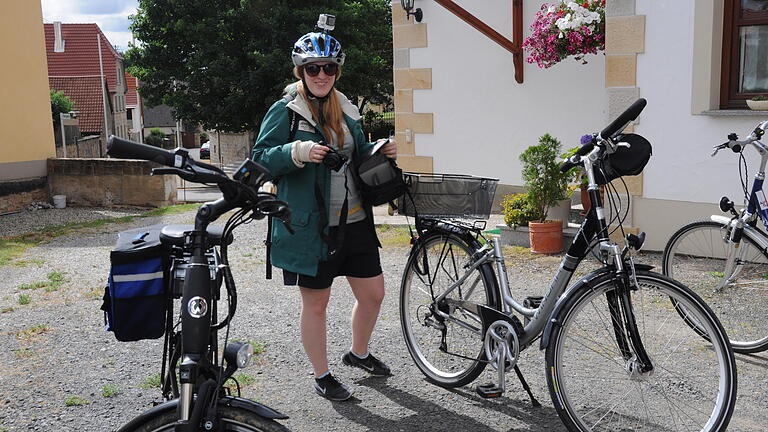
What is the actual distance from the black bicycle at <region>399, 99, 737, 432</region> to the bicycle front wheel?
117cm

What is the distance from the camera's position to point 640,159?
3611 millimetres

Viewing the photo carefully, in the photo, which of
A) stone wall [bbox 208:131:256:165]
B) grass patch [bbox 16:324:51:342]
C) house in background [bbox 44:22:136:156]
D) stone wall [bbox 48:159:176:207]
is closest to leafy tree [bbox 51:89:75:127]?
house in background [bbox 44:22:136:156]

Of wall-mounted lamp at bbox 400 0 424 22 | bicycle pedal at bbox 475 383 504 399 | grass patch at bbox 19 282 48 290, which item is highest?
wall-mounted lamp at bbox 400 0 424 22

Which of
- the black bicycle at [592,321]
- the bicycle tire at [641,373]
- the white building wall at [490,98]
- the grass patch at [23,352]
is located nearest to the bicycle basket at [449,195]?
the black bicycle at [592,321]

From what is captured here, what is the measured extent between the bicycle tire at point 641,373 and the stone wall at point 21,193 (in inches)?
452

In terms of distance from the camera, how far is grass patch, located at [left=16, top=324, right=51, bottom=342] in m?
5.85

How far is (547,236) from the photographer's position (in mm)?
7945

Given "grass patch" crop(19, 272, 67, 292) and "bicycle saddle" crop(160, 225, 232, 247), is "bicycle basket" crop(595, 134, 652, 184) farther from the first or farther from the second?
"grass patch" crop(19, 272, 67, 292)

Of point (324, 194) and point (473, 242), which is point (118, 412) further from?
point (473, 242)

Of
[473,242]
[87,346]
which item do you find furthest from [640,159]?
[87,346]

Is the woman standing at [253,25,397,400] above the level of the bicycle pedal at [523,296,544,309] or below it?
above

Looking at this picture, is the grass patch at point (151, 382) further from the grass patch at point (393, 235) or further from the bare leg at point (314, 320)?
the grass patch at point (393, 235)

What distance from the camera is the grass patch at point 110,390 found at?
4641 mm

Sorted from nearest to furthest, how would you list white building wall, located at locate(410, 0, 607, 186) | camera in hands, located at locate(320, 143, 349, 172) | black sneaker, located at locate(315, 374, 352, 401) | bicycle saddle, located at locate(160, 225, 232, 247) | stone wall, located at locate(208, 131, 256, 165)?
bicycle saddle, located at locate(160, 225, 232, 247)
camera in hands, located at locate(320, 143, 349, 172)
black sneaker, located at locate(315, 374, 352, 401)
white building wall, located at locate(410, 0, 607, 186)
stone wall, located at locate(208, 131, 256, 165)
